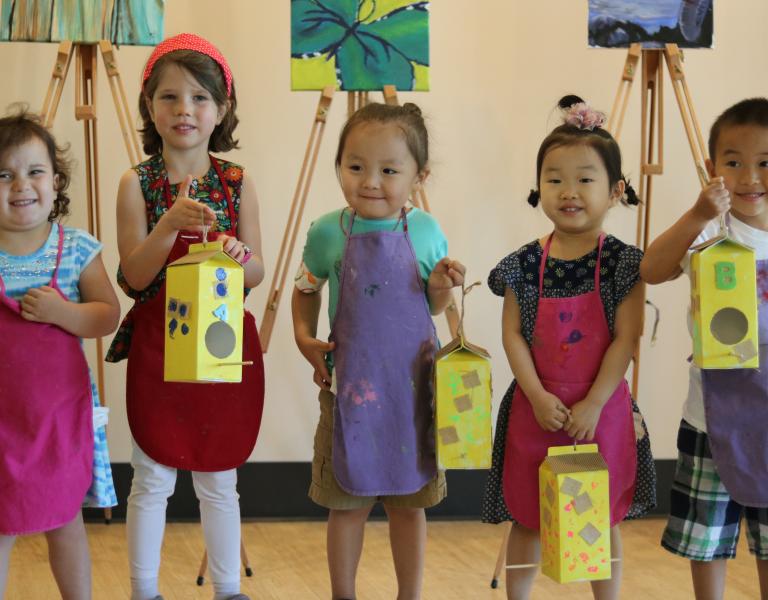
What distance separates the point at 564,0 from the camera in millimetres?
3371

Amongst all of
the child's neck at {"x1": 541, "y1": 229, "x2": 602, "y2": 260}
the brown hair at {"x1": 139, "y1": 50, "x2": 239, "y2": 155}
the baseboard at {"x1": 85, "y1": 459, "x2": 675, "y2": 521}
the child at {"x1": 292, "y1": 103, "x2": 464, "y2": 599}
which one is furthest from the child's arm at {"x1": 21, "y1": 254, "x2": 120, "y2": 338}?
the baseboard at {"x1": 85, "y1": 459, "x2": 675, "y2": 521}

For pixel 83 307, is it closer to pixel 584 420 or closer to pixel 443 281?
pixel 443 281

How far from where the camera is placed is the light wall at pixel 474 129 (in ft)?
10.9

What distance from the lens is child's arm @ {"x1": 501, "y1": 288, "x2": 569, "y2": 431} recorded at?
200cm

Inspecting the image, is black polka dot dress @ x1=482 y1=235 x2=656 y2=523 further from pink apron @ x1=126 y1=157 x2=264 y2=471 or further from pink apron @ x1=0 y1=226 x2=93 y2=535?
pink apron @ x1=0 y1=226 x2=93 y2=535

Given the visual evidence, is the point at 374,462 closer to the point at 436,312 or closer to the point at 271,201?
the point at 436,312

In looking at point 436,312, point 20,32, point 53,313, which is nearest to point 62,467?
point 53,313

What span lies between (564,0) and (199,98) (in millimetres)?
1695

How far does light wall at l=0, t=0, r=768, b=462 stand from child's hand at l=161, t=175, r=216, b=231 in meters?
1.41

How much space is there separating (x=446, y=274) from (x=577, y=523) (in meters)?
0.55

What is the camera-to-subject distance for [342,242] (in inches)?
82.9

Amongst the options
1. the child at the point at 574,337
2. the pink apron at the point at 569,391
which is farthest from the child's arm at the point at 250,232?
the pink apron at the point at 569,391

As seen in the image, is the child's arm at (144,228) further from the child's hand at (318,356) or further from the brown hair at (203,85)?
the child's hand at (318,356)

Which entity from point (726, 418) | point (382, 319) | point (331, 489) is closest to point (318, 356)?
point (382, 319)
